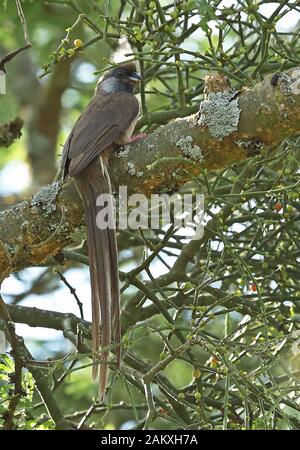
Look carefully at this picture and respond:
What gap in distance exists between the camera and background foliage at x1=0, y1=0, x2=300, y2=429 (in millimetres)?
3580

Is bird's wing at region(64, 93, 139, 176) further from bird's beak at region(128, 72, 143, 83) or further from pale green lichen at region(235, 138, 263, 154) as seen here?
pale green lichen at region(235, 138, 263, 154)

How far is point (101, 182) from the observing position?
400cm

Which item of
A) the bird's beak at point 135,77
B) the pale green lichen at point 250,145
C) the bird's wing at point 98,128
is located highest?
the bird's beak at point 135,77

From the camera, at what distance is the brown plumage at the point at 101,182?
3.85 m

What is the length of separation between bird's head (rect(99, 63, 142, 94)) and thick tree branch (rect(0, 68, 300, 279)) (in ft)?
3.49

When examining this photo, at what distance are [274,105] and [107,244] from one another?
1.07m

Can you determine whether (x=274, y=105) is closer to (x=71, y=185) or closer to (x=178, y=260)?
(x=71, y=185)

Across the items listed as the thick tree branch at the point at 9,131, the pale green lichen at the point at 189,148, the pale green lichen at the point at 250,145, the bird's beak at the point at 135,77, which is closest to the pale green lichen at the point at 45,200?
the pale green lichen at the point at 189,148

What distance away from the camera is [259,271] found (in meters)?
4.68

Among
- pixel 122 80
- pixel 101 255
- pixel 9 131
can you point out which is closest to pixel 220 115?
pixel 101 255

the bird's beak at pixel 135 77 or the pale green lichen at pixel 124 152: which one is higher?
the bird's beak at pixel 135 77

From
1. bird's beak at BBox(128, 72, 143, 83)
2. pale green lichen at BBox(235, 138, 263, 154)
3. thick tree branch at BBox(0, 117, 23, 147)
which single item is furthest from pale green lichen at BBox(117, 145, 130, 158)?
thick tree branch at BBox(0, 117, 23, 147)

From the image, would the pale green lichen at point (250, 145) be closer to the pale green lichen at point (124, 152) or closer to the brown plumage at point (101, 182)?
the pale green lichen at point (124, 152)

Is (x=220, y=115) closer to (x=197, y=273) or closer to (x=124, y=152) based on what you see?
(x=124, y=152)
